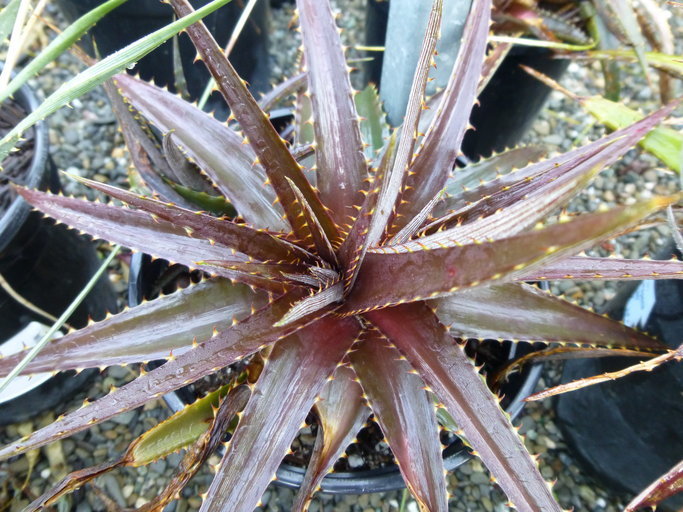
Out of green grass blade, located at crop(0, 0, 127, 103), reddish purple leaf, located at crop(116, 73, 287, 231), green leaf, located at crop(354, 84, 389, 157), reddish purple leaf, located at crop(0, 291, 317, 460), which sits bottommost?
reddish purple leaf, located at crop(0, 291, 317, 460)

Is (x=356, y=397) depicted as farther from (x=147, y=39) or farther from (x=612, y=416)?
(x=612, y=416)

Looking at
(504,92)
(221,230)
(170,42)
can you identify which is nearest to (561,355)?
(221,230)

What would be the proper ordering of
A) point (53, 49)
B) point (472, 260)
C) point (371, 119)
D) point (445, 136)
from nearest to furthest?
point (472, 260), point (53, 49), point (445, 136), point (371, 119)

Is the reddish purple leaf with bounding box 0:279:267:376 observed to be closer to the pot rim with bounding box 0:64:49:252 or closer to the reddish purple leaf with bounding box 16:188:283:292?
the reddish purple leaf with bounding box 16:188:283:292

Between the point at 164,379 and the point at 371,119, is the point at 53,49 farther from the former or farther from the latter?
the point at 371,119

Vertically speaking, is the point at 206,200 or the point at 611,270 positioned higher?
the point at 206,200

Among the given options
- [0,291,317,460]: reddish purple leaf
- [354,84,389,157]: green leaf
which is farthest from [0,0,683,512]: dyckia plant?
[354,84,389,157]: green leaf

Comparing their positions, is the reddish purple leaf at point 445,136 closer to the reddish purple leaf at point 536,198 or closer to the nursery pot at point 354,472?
the reddish purple leaf at point 536,198
